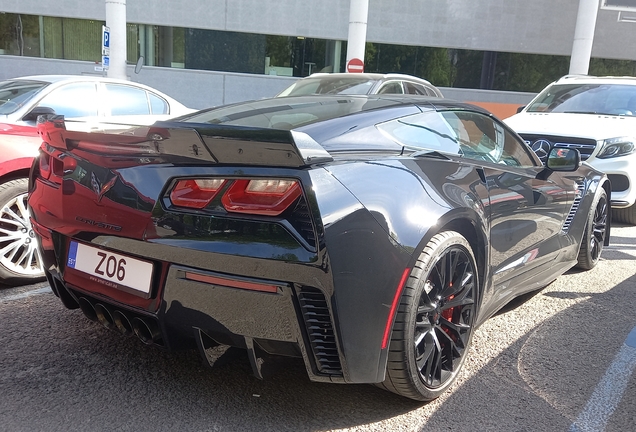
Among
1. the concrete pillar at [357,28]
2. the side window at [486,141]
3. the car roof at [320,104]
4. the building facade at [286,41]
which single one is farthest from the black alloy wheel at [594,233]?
the building facade at [286,41]

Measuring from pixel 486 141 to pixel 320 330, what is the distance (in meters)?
1.90

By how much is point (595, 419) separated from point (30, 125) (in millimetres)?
4222

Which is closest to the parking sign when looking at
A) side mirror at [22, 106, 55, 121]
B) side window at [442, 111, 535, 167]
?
side mirror at [22, 106, 55, 121]

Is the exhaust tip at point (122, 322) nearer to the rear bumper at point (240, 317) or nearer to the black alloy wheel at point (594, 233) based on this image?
the rear bumper at point (240, 317)

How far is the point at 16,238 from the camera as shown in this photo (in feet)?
13.0

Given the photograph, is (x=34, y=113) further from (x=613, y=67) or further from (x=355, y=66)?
(x=613, y=67)

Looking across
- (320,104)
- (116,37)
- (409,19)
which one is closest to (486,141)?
(320,104)

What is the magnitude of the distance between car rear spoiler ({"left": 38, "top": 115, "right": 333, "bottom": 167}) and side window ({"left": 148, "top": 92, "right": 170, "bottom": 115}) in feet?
13.8

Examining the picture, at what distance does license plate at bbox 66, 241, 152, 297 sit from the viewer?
2.30m

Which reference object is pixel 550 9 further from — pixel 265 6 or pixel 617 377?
pixel 617 377

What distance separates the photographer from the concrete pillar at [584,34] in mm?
19219

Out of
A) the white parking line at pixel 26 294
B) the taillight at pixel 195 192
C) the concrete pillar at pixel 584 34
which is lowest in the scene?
the white parking line at pixel 26 294

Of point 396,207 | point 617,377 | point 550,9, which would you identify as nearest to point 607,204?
point 617,377

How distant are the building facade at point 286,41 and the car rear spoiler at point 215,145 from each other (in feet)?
63.5
